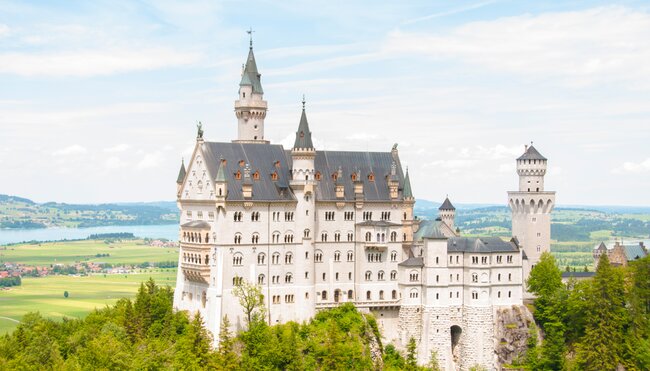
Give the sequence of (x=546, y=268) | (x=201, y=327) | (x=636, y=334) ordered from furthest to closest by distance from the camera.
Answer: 1. (x=546, y=268)
2. (x=636, y=334)
3. (x=201, y=327)

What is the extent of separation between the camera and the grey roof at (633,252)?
153625 mm

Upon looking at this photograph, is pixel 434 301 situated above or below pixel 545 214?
below

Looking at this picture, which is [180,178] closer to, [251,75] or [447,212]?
[251,75]

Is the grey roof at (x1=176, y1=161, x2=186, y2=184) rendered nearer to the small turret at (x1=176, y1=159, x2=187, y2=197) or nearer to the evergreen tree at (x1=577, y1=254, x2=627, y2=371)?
the small turret at (x1=176, y1=159, x2=187, y2=197)

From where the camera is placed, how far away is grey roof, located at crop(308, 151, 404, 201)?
12288 centimetres

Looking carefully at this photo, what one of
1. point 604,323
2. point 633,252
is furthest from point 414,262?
point 633,252

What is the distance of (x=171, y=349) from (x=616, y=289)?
5541cm

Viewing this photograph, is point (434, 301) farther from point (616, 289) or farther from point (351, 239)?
point (616, 289)

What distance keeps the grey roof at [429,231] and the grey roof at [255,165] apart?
18778 mm

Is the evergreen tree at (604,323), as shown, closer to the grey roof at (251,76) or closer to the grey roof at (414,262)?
the grey roof at (414,262)

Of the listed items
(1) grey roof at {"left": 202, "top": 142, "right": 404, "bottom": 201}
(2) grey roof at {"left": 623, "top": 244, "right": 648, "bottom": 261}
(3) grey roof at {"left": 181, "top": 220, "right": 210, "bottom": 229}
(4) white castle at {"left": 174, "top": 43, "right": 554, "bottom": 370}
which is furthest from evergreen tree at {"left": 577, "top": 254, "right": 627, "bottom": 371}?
(3) grey roof at {"left": 181, "top": 220, "right": 210, "bottom": 229}

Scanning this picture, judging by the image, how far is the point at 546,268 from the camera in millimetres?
130000

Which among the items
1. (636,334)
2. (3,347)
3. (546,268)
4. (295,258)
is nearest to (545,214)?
(546,268)

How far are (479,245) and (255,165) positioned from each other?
3073 centimetres
